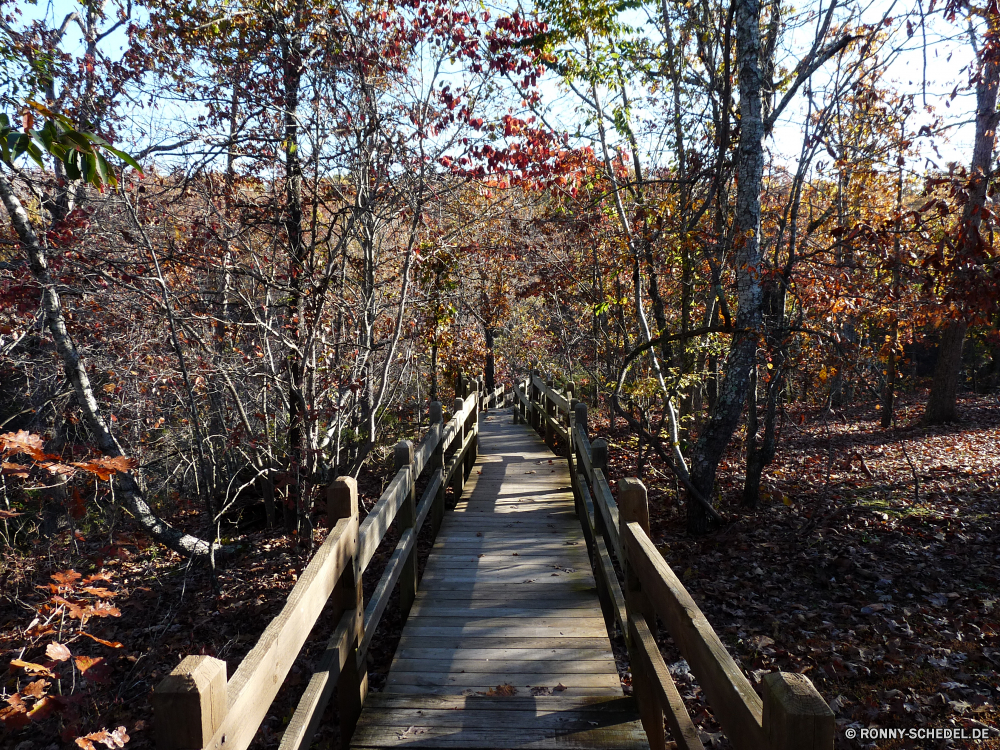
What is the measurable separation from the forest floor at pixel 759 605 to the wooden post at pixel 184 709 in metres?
2.43

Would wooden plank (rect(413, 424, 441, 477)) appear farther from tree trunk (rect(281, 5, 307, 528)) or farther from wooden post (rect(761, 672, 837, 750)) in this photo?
wooden post (rect(761, 672, 837, 750))

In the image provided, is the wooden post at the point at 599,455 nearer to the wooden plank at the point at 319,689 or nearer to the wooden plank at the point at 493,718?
the wooden plank at the point at 493,718

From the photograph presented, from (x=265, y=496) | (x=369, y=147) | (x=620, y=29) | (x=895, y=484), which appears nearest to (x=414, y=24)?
(x=369, y=147)

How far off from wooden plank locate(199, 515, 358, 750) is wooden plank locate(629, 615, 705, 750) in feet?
5.08

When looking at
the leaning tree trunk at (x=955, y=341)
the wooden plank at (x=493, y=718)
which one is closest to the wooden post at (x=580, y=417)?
the wooden plank at (x=493, y=718)

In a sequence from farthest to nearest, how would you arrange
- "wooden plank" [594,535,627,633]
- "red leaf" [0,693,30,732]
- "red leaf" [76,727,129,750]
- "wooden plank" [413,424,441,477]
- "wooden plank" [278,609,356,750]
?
"wooden plank" [413,424,441,477]
"wooden plank" [594,535,627,633]
"red leaf" [0,693,30,732]
"red leaf" [76,727,129,750]
"wooden plank" [278,609,356,750]

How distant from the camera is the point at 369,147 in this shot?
7102mm

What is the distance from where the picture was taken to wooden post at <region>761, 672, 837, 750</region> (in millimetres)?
1496

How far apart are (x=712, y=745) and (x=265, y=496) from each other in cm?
658

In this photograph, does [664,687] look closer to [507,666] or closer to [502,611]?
[507,666]

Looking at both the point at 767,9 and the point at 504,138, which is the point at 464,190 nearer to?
the point at 504,138

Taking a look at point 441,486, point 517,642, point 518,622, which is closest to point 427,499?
point 441,486

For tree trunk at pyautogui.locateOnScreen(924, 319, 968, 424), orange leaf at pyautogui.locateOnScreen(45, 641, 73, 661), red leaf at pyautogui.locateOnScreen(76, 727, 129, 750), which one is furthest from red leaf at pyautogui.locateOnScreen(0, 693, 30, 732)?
tree trunk at pyautogui.locateOnScreen(924, 319, 968, 424)

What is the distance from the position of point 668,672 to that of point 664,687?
0.12 meters
